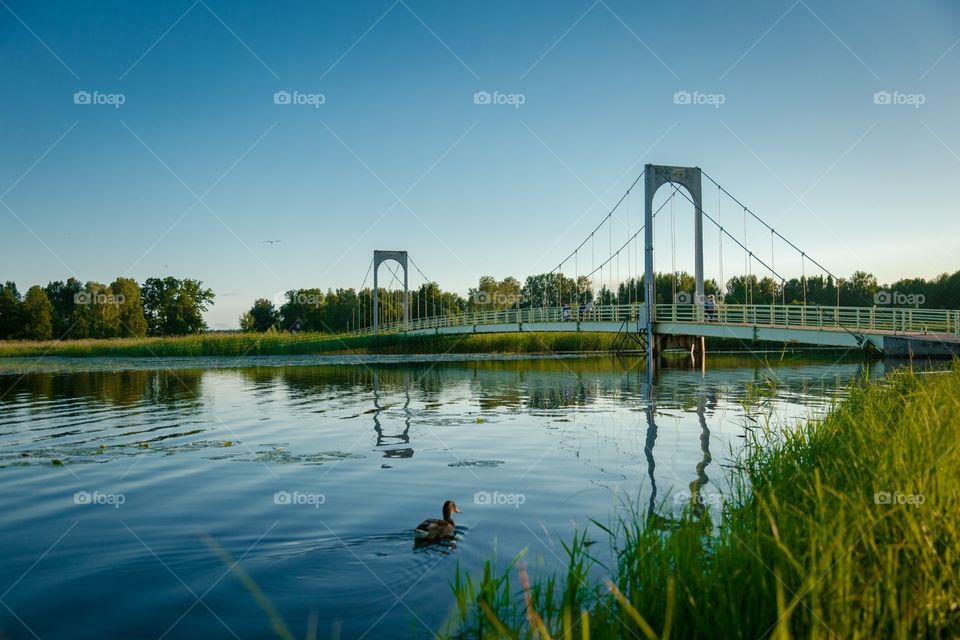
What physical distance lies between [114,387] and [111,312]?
2634 inches

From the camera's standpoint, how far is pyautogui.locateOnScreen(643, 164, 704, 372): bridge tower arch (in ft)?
111

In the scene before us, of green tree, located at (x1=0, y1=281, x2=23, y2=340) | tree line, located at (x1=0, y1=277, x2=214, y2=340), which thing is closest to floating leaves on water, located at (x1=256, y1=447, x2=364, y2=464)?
tree line, located at (x1=0, y1=277, x2=214, y2=340)

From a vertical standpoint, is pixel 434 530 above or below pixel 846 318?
below

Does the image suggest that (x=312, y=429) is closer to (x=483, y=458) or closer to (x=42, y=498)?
(x=483, y=458)

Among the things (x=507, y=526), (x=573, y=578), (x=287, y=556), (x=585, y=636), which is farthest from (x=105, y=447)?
(x=585, y=636)

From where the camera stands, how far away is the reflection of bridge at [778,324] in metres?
23.0

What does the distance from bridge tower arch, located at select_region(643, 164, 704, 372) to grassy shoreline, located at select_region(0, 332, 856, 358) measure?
385 inches

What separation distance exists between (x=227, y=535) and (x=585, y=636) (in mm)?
4706

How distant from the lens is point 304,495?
784cm

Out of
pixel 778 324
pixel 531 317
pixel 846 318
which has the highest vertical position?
pixel 531 317

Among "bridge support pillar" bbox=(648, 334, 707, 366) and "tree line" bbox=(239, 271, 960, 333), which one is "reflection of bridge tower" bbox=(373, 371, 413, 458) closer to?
"bridge support pillar" bbox=(648, 334, 707, 366)

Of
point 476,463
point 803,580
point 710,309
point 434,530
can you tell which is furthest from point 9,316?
point 803,580

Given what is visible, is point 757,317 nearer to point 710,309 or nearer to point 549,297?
point 710,309

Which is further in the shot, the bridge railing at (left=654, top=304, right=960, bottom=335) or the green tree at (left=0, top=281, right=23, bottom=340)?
the green tree at (left=0, top=281, right=23, bottom=340)
